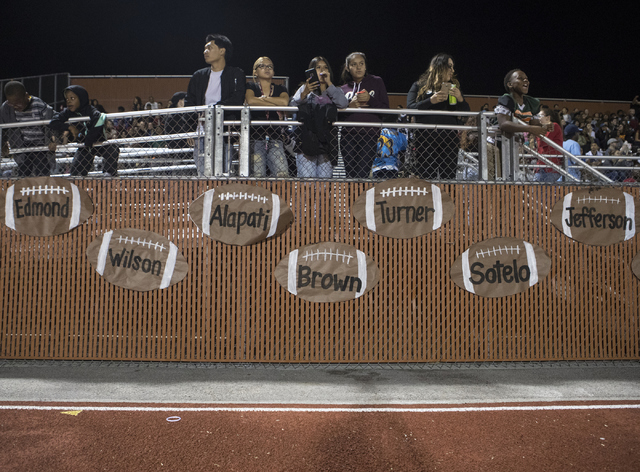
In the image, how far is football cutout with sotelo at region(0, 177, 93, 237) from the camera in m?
5.59

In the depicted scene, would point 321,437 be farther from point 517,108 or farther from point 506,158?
point 517,108

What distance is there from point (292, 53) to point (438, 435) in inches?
937

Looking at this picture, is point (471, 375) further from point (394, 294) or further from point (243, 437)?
point (243, 437)

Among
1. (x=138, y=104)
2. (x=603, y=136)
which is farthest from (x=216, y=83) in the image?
(x=603, y=136)

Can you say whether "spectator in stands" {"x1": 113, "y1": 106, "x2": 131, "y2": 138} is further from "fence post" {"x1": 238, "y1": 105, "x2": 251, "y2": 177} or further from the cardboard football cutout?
the cardboard football cutout

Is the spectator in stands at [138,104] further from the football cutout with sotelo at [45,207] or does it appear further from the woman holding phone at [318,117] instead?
the football cutout with sotelo at [45,207]

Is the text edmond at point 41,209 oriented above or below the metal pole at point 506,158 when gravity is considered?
below

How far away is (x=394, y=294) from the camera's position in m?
5.66

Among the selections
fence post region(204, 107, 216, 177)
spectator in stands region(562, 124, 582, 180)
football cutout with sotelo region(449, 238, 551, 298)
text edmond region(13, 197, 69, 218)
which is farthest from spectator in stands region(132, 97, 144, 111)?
football cutout with sotelo region(449, 238, 551, 298)

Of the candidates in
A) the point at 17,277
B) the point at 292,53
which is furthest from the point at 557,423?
the point at 292,53

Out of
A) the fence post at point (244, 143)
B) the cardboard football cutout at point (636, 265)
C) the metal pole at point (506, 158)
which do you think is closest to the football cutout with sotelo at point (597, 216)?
the cardboard football cutout at point (636, 265)

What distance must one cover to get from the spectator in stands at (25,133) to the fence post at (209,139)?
2.50 meters

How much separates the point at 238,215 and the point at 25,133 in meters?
3.77

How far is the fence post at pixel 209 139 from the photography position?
576 centimetres
